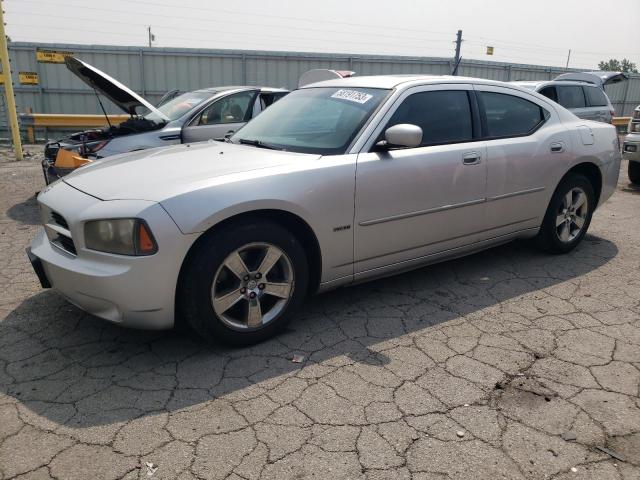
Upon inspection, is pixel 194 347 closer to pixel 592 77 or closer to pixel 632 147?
pixel 632 147

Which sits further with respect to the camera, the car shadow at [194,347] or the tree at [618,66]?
the tree at [618,66]

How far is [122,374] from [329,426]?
1.22 m

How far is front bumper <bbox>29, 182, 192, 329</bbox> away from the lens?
8.86 feet

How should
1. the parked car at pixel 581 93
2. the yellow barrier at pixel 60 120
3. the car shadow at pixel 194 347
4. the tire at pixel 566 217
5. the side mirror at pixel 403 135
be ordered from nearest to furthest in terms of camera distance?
the car shadow at pixel 194 347
the side mirror at pixel 403 135
the tire at pixel 566 217
the parked car at pixel 581 93
the yellow barrier at pixel 60 120

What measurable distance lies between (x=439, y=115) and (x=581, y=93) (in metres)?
8.57

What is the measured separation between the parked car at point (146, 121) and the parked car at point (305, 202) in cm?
261

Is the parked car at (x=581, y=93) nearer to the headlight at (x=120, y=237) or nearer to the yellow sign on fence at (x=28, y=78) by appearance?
the headlight at (x=120, y=237)

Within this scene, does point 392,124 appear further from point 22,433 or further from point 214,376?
point 22,433

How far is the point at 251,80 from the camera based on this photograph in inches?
617

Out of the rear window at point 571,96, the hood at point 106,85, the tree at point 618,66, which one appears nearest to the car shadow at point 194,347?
the hood at point 106,85

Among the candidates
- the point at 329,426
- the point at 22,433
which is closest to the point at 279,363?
the point at 329,426

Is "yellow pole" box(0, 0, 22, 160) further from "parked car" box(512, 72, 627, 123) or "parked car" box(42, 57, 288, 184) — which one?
"parked car" box(512, 72, 627, 123)

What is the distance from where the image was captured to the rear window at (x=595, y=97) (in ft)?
36.1

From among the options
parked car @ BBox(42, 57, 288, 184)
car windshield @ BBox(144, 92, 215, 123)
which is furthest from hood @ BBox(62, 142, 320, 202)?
car windshield @ BBox(144, 92, 215, 123)
